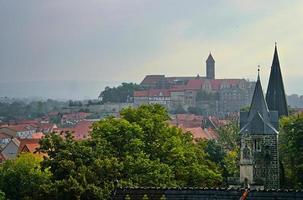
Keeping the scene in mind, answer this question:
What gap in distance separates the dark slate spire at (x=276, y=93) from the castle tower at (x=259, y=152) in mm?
11626

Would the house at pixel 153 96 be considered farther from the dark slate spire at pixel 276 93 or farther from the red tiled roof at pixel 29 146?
the dark slate spire at pixel 276 93

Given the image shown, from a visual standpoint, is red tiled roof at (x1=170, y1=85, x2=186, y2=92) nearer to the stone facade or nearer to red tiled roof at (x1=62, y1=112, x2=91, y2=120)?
red tiled roof at (x1=62, y1=112, x2=91, y2=120)

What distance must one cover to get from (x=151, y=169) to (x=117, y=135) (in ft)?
10.8

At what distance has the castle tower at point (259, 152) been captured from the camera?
1287 inches

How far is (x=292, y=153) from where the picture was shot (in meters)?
37.2

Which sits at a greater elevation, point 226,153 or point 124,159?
point 124,159

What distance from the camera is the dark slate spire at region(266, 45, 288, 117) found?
1863 inches

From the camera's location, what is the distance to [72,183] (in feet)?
80.0

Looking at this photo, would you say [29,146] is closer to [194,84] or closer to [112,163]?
[112,163]

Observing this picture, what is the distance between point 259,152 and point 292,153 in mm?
4190

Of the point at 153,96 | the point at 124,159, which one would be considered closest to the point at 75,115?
the point at 153,96

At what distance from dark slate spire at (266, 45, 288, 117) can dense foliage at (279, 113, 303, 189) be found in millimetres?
7054

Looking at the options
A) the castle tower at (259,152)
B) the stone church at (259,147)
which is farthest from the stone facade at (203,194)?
the castle tower at (259,152)

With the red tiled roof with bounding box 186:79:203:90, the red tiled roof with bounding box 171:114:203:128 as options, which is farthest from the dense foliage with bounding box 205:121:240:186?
the red tiled roof with bounding box 186:79:203:90
